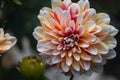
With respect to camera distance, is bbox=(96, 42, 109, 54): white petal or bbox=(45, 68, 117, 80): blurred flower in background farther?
bbox=(45, 68, 117, 80): blurred flower in background

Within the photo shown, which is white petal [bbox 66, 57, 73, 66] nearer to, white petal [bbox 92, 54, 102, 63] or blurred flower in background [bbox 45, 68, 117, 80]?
white petal [bbox 92, 54, 102, 63]

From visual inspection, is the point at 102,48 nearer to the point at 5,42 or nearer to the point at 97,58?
the point at 97,58

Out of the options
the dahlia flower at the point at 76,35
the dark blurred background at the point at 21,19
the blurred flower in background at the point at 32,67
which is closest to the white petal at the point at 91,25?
the dahlia flower at the point at 76,35

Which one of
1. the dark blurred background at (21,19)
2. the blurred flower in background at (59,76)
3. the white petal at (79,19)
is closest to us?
the white petal at (79,19)

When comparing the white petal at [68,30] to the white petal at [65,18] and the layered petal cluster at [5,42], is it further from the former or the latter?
the layered petal cluster at [5,42]

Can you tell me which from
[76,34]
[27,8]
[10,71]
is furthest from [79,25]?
[10,71]

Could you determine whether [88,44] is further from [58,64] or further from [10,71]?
[10,71]

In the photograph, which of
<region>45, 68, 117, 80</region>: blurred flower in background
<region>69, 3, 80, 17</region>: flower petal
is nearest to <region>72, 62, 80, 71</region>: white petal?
<region>69, 3, 80, 17</region>: flower petal
